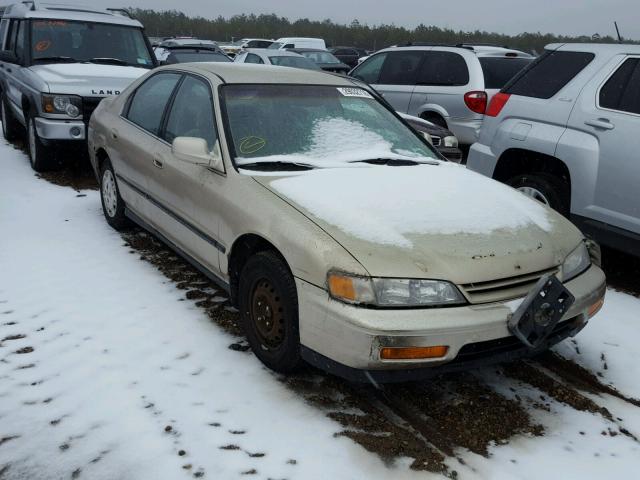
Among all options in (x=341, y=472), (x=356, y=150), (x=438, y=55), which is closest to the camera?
(x=341, y=472)

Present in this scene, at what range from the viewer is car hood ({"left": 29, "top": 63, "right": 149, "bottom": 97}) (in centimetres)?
676

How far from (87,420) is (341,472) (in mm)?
1232

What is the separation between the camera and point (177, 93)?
14.5 ft

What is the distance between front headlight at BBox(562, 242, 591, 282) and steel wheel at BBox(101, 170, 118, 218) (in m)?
3.75

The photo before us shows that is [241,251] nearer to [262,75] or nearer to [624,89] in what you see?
[262,75]

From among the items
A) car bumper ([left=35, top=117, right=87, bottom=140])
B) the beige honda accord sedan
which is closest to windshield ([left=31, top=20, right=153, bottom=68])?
car bumper ([left=35, top=117, right=87, bottom=140])

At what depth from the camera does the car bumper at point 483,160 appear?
5.61 meters

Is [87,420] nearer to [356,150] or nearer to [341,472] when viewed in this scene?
[341,472]

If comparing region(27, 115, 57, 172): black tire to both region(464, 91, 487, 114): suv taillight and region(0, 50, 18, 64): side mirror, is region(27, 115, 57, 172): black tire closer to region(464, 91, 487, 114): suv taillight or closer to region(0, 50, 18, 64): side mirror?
region(0, 50, 18, 64): side mirror

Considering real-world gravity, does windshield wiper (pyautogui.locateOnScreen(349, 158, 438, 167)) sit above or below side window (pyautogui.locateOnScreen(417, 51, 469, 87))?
→ below

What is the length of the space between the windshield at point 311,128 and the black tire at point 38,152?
407cm

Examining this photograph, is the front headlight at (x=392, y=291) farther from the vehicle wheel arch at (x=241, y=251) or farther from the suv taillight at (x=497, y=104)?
the suv taillight at (x=497, y=104)

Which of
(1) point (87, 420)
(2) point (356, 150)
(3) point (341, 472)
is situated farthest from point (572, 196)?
(1) point (87, 420)

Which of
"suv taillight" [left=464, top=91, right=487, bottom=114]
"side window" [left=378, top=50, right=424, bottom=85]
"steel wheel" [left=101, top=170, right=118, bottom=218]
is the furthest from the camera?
"side window" [left=378, top=50, right=424, bottom=85]
